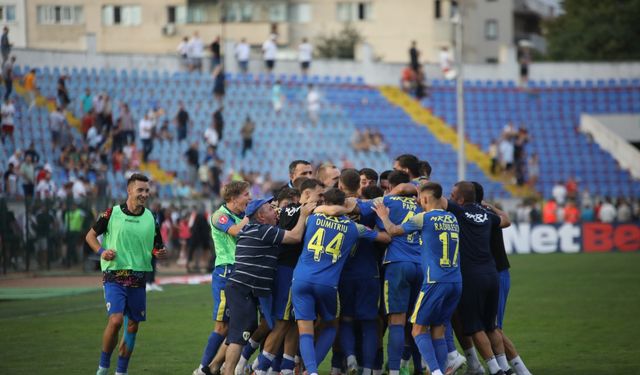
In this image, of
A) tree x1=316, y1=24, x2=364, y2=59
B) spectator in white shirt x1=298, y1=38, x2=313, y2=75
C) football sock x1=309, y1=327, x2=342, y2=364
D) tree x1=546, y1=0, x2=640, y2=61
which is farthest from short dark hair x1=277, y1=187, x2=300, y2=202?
tree x1=546, y1=0, x2=640, y2=61

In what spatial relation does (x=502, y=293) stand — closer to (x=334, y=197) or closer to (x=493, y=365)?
(x=493, y=365)

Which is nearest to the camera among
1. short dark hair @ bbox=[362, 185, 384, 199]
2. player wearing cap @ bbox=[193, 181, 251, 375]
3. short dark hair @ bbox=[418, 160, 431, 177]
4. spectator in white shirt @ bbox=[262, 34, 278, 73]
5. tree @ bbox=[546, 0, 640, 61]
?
player wearing cap @ bbox=[193, 181, 251, 375]

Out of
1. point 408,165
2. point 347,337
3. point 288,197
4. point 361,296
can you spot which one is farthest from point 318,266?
point 408,165

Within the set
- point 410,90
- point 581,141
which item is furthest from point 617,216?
point 410,90

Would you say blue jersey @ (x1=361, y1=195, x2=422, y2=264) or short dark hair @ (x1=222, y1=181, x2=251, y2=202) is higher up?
short dark hair @ (x1=222, y1=181, x2=251, y2=202)

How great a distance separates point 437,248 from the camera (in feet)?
40.6

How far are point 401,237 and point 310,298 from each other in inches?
54.8

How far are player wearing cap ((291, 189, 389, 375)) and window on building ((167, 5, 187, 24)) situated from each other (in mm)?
60152

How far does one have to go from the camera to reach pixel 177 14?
2800 inches

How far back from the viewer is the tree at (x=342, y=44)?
70.2m

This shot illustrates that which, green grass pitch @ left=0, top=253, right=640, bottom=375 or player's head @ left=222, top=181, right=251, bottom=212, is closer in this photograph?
player's head @ left=222, top=181, right=251, bottom=212

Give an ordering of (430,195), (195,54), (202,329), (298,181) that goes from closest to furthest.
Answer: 1. (430,195)
2. (298,181)
3. (202,329)
4. (195,54)

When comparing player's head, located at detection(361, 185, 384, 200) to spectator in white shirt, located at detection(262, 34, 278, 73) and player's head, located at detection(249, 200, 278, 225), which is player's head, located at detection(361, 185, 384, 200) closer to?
player's head, located at detection(249, 200, 278, 225)

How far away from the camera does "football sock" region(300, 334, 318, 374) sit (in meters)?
11.9
